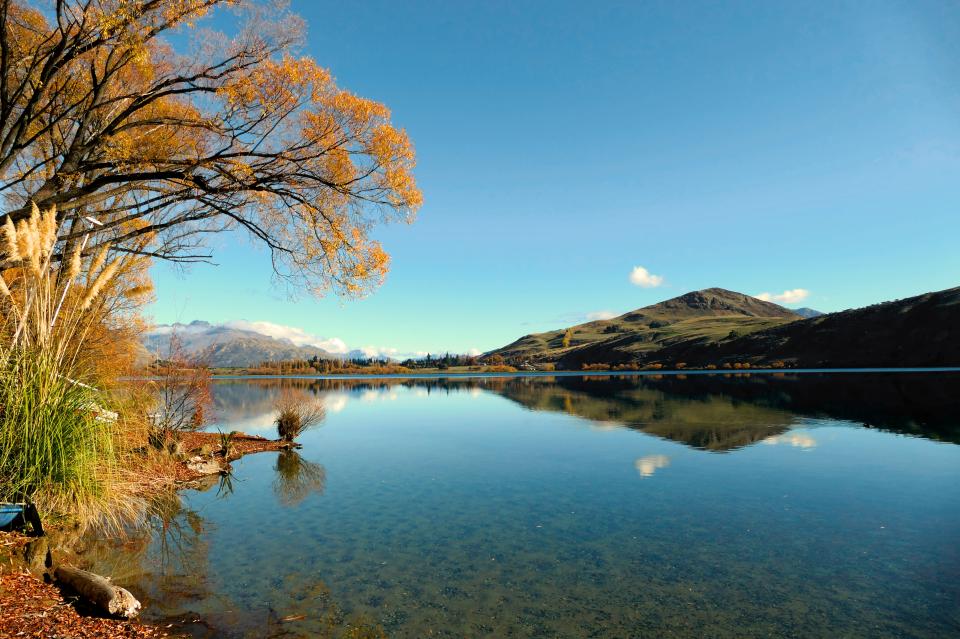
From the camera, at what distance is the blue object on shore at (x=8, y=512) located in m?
8.63

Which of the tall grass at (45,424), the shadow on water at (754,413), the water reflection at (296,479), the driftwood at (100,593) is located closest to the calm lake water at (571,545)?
the water reflection at (296,479)

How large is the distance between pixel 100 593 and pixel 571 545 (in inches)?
387

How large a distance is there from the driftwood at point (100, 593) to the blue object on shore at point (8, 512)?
126 centimetres

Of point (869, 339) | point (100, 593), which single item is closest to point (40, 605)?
point (100, 593)

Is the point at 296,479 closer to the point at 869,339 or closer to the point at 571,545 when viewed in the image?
the point at 571,545

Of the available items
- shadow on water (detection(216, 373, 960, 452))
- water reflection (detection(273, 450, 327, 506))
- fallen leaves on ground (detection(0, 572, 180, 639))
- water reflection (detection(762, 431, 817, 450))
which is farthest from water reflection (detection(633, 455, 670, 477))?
fallen leaves on ground (detection(0, 572, 180, 639))

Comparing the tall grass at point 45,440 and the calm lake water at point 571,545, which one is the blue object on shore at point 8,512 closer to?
the tall grass at point 45,440

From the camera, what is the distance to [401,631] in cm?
838

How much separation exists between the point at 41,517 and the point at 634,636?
1085 cm

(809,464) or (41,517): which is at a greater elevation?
(41,517)

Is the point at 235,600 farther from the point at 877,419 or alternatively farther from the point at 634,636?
the point at 877,419

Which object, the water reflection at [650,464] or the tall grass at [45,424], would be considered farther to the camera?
the water reflection at [650,464]

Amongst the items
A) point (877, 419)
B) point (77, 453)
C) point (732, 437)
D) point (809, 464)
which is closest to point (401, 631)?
point (77, 453)

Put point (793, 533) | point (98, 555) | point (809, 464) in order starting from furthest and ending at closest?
point (809, 464)
point (793, 533)
point (98, 555)
